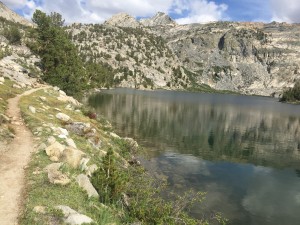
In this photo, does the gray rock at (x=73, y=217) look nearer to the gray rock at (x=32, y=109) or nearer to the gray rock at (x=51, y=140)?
the gray rock at (x=51, y=140)

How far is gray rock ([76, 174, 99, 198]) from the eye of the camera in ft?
66.7

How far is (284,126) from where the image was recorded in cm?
10412

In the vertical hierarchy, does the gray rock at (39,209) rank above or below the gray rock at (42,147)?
below

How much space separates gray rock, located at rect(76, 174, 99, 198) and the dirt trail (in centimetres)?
356

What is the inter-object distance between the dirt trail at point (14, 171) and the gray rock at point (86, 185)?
11.7ft

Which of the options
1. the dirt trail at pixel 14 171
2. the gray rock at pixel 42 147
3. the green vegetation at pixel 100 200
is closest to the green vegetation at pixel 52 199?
the green vegetation at pixel 100 200

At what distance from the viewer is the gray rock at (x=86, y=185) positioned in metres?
20.3

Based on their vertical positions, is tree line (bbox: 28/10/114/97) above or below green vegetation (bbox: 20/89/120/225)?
above

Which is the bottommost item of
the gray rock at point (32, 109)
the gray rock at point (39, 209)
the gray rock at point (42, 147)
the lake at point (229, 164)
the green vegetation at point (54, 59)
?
the lake at point (229, 164)

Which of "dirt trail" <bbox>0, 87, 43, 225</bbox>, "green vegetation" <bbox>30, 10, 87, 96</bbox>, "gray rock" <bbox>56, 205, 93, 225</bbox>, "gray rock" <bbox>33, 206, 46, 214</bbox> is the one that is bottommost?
"gray rock" <bbox>56, 205, 93, 225</bbox>

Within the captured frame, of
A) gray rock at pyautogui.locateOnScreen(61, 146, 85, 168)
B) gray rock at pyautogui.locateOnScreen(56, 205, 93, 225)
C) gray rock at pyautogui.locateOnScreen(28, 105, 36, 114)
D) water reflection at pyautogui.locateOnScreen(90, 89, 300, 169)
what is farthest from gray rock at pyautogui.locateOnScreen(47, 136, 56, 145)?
water reflection at pyautogui.locateOnScreen(90, 89, 300, 169)

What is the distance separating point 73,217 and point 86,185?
15.0 ft

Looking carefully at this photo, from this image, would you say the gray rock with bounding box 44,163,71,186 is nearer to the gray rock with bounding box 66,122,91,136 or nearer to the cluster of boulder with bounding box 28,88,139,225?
the cluster of boulder with bounding box 28,88,139,225

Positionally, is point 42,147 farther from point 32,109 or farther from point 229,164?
point 229,164
